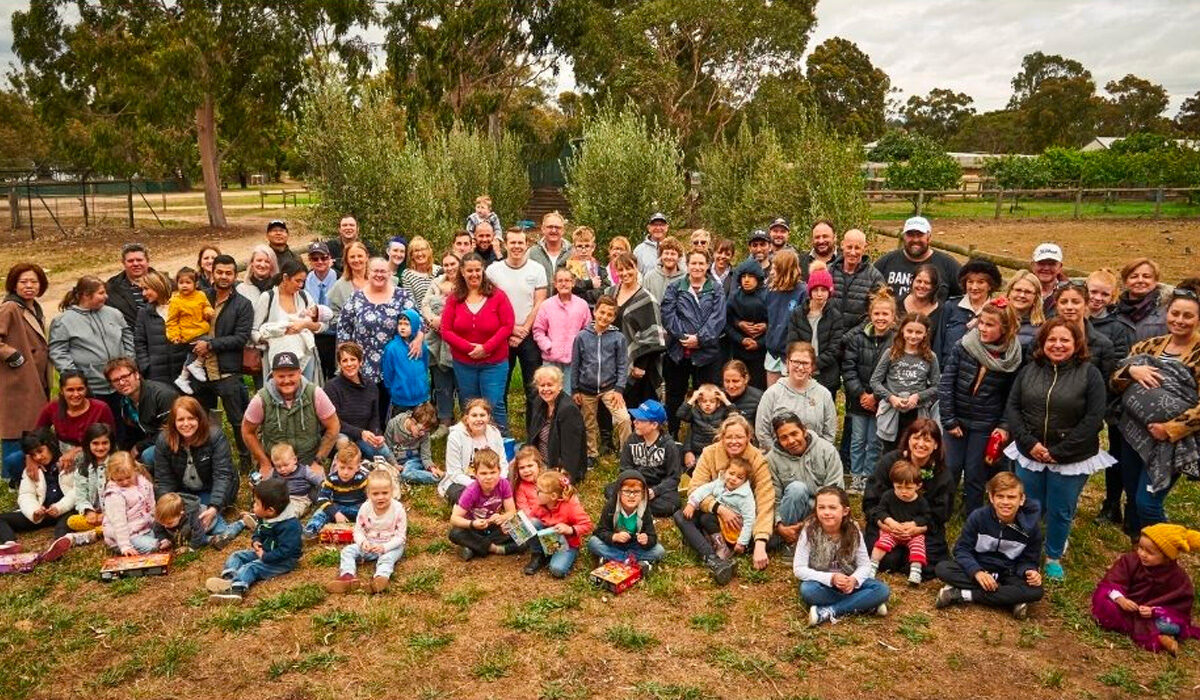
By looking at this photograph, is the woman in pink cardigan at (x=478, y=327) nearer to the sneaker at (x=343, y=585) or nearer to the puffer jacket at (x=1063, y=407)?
the sneaker at (x=343, y=585)

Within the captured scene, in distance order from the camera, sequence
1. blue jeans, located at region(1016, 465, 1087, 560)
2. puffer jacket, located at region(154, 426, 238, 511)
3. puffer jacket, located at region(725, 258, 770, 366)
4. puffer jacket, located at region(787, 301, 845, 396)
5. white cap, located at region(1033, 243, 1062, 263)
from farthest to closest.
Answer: puffer jacket, located at region(725, 258, 770, 366) < puffer jacket, located at region(787, 301, 845, 396) < white cap, located at region(1033, 243, 1062, 263) < puffer jacket, located at region(154, 426, 238, 511) < blue jeans, located at region(1016, 465, 1087, 560)

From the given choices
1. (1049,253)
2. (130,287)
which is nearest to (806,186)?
(1049,253)

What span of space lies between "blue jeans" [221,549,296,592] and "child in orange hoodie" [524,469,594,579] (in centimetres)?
160

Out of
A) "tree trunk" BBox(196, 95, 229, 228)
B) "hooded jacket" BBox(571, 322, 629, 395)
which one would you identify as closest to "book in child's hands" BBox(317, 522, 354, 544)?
"hooded jacket" BBox(571, 322, 629, 395)

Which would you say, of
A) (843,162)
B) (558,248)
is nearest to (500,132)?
(843,162)

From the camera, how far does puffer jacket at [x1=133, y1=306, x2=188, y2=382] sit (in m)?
6.73

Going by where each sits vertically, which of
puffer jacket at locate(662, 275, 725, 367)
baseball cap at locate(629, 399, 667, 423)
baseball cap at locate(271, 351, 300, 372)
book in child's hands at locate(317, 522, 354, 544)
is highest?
puffer jacket at locate(662, 275, 725, 367)

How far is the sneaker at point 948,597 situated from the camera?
487cm

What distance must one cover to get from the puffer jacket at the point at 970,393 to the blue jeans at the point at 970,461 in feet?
0.24

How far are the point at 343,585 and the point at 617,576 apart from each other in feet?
5.55

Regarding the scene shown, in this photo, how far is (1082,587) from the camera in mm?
5066

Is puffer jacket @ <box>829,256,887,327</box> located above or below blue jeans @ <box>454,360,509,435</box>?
above

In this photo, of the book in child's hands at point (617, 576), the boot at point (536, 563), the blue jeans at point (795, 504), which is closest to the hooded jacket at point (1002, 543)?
the blue jeans at point (795, 504)

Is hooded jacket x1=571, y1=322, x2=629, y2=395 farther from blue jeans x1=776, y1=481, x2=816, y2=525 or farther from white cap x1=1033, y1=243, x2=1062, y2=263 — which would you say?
white cap x1=1033, y1=243, x2=1062, y2=263
